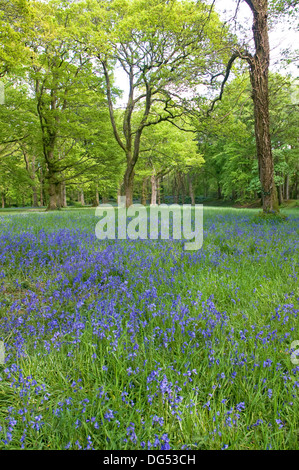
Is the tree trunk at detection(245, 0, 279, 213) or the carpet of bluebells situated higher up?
the tree trunk at detection(245, 0, 279, 213)

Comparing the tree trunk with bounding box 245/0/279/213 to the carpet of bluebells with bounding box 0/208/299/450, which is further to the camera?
the tree trunk with bounding box 245/0/279/213

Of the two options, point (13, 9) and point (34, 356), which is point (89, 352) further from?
point (13, 9)

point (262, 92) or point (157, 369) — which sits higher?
point (262, 92)

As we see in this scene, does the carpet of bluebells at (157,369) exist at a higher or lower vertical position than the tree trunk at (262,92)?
lower

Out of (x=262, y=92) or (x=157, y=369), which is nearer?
(x=157, y=369)

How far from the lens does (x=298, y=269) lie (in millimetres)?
3904

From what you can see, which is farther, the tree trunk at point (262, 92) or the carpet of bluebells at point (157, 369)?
the tree trunk at point (262, 92)

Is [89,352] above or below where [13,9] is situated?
below
